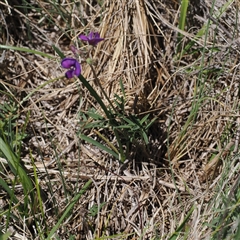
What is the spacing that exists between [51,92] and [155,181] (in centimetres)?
71

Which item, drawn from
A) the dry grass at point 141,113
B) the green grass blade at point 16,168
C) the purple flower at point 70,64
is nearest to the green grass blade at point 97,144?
the dry grass at point 141,113

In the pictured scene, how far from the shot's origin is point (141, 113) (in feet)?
6.30

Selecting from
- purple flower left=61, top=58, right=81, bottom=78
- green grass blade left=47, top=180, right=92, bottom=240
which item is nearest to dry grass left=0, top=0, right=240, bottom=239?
green grass blade left=47, top=180, right=92, bottom=240

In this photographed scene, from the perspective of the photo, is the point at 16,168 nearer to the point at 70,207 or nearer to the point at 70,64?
the point at 70,207

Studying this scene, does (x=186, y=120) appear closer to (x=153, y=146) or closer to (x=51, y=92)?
(x=153, y=146)

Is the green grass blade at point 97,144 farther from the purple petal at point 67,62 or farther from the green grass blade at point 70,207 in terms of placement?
the purple petal at point 67,62

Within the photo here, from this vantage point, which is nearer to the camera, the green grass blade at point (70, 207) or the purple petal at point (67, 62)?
the purple petal at point (67, 62)

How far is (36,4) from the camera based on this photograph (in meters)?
2.38

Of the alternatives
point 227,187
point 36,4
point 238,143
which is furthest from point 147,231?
point 36,4

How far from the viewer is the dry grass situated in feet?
6.27

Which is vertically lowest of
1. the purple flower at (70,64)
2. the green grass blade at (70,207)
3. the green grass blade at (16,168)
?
the green grass blade at (70,207)

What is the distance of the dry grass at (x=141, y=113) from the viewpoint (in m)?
1.91

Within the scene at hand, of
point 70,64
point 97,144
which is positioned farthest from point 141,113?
point 70,64

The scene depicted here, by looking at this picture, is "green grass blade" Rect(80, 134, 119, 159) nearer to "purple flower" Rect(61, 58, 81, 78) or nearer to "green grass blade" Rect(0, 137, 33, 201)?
"green grass blade" Rect(0, 137, 33, 201)
